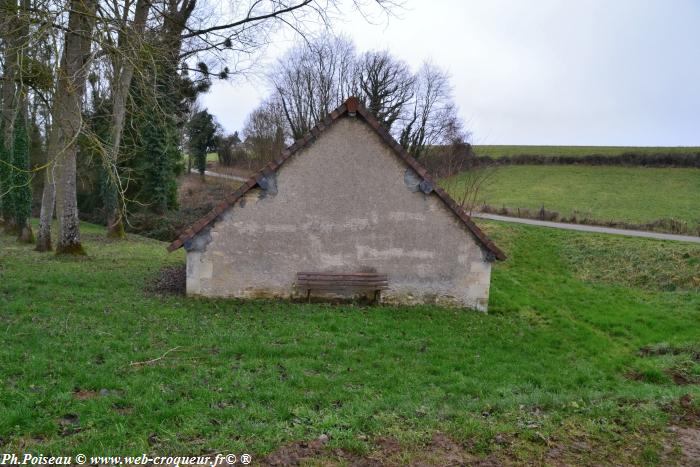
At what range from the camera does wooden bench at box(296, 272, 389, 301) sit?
38.9 ft

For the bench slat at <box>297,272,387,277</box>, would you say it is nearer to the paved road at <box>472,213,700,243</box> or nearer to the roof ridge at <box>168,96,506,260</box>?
the roof ridge at <box>168,96,506,260</box>

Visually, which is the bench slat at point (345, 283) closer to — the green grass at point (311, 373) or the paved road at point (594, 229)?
the green grass at point (311, 373)

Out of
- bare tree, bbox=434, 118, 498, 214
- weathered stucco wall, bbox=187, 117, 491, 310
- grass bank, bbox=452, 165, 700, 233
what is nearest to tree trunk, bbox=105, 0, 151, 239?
weathered stucco wall, bbox=187, 117, 491, 310

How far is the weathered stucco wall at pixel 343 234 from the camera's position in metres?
11.7

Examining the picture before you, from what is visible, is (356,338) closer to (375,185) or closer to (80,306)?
(375,185)

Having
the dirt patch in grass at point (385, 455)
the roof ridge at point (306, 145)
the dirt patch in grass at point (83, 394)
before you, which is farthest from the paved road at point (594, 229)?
the dirt patch in grass at point (83, 394)

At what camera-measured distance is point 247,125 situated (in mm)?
53562

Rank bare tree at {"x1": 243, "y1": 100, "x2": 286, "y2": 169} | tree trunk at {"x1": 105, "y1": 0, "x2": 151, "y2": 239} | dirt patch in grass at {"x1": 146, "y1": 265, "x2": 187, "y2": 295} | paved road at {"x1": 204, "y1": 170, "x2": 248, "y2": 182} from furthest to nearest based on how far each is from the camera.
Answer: paved road at {"x1": 204, "y1": 170, "x2": 248, "y2": 182} → bare tree at {"x1": 243, "y1": 100, "x2": 286, "y2": 169} → dirt patch in grass at {"x1": 146, "y1": 265, "x2": 187, "y2": 295} → tree trunk at {"x1": 105, "y1": 0, "x2": 151, "y2": 239}

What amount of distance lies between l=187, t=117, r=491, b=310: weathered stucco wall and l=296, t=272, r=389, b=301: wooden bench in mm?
191

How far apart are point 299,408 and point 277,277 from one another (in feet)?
20.3

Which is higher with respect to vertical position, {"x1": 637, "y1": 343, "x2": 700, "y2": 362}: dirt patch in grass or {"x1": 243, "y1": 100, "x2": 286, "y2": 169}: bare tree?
{"x1": 243, "y1": 100, "x2": 286, "y2": 169}: bare tree

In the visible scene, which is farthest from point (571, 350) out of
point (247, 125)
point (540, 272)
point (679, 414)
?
point (247, 125)

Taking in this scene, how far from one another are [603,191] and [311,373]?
40.0 m

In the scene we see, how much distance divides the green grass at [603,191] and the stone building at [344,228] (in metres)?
21.1
